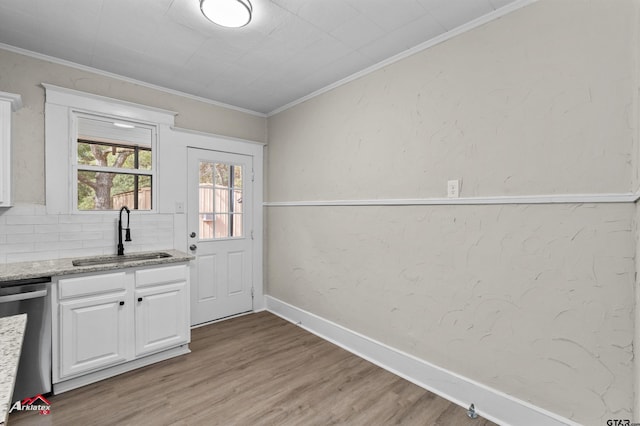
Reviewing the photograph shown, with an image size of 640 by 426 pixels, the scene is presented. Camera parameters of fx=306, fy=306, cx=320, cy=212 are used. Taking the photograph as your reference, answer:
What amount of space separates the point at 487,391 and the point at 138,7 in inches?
130

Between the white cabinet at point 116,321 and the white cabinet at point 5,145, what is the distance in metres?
0.74

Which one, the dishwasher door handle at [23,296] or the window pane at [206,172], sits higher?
the window pane at [206,172]

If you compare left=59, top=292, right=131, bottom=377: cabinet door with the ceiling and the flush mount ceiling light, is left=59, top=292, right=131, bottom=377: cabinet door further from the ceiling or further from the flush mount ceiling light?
the flush mount ceiling light

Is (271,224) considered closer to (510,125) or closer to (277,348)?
(277,348)

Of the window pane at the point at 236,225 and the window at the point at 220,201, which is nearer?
the window at the point at 220,201

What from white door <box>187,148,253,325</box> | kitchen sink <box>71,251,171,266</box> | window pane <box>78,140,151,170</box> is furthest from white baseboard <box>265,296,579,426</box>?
window pane <box>78,140,151,170</box>

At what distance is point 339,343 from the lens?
298 centimetres

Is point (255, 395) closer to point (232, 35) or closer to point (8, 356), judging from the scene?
point (8, 356)

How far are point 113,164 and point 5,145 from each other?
79 cm

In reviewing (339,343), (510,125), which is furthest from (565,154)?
(339,343)

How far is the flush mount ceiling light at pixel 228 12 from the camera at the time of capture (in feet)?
5.99

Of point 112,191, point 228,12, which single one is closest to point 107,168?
point 112,191

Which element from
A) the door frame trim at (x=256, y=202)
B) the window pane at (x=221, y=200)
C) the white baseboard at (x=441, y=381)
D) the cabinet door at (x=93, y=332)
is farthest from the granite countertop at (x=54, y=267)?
the white baseboard at (x=441, y=381)

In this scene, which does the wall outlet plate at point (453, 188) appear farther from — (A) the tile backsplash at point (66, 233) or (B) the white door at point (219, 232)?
(A) the tile backsplash at point (66, 233)
